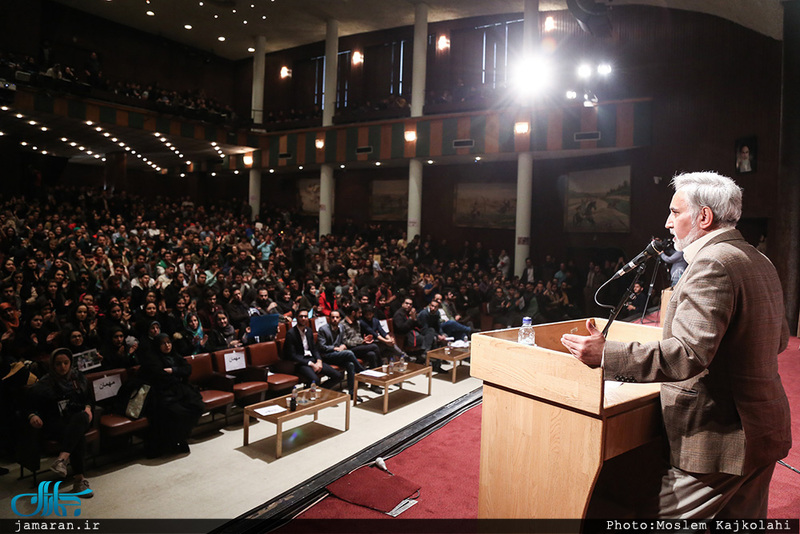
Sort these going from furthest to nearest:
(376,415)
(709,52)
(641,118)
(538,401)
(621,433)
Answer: (641,118), (709,52), (376,415), (538,401), (621,433)

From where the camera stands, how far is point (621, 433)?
5.55 feet

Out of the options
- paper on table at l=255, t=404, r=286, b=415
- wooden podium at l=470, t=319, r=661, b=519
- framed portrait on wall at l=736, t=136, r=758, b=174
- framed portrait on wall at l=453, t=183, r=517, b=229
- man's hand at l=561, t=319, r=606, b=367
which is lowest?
paper on table at l=255, t=404, r=286, b=415

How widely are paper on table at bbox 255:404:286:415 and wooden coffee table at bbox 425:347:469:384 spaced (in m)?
2.56

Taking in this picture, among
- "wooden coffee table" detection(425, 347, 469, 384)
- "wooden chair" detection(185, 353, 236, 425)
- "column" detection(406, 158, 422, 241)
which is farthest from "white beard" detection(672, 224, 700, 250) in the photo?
"column" detection(406, 158, 422, 241)

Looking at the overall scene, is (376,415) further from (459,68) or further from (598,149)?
(459,68)

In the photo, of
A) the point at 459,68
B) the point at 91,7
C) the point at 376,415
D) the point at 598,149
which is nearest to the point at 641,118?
the point at 598,149

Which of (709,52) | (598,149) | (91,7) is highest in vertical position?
(91,7)

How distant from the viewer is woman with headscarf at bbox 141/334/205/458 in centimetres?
413

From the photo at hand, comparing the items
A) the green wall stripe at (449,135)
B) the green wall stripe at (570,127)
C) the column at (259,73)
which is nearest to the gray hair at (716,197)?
the green wall stripe at (570,127)

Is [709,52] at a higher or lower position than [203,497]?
higher

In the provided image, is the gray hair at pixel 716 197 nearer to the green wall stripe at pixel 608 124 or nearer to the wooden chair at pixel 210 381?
the wooden chair at pixel 210 381

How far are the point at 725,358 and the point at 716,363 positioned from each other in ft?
0.11

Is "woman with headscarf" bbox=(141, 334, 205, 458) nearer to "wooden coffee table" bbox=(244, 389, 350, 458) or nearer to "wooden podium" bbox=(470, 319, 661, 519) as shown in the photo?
"wooden coffee table" bbox=(244, 389, 350, 458)

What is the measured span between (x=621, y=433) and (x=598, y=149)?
12.2m
